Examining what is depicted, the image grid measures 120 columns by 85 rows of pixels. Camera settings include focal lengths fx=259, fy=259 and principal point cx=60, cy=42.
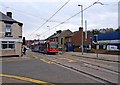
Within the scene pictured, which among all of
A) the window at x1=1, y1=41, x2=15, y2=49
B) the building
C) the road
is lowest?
the road

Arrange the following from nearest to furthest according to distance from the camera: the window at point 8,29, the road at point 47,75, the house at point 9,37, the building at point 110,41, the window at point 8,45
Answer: the road at point 47,75
the house at point 9,37
the window at point 8,45
the window at point 8,29
the building at point 110,41

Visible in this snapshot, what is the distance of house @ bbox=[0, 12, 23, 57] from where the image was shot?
39531mm

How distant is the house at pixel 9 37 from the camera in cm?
3953

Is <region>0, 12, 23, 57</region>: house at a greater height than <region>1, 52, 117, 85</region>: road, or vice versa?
A: <region>0, 12, 23, 57</region>: house

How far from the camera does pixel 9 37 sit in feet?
132

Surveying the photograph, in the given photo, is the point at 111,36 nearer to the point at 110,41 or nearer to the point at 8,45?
the point at 110,41

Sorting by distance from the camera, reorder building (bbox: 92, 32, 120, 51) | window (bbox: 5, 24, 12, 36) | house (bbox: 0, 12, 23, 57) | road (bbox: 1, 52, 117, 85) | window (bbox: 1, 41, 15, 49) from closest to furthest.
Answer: road (bbox: 1, 52, 117, 85) → house (bbox: 0, 12, 23, 57) → window (bbox: 1, 41, 15, 49) → window (bbox: 5, 24, 12, 36) → building (bbox: 92, 32, 120, 51)

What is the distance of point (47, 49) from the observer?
56.8 m

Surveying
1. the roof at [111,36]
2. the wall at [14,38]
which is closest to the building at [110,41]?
the roof at [111,36]

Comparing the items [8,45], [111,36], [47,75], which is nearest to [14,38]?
[8,45]

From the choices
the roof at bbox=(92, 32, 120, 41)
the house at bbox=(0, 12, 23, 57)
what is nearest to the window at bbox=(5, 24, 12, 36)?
the house at bbox=(0, 12, 23, 57)

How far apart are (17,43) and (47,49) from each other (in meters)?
16.1

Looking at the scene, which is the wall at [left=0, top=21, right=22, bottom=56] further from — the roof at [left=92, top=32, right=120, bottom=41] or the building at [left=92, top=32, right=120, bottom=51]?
the roof at [left=92, top=32, right=120, bottom=41]

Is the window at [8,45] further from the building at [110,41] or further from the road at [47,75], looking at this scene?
the building at [110,41]
